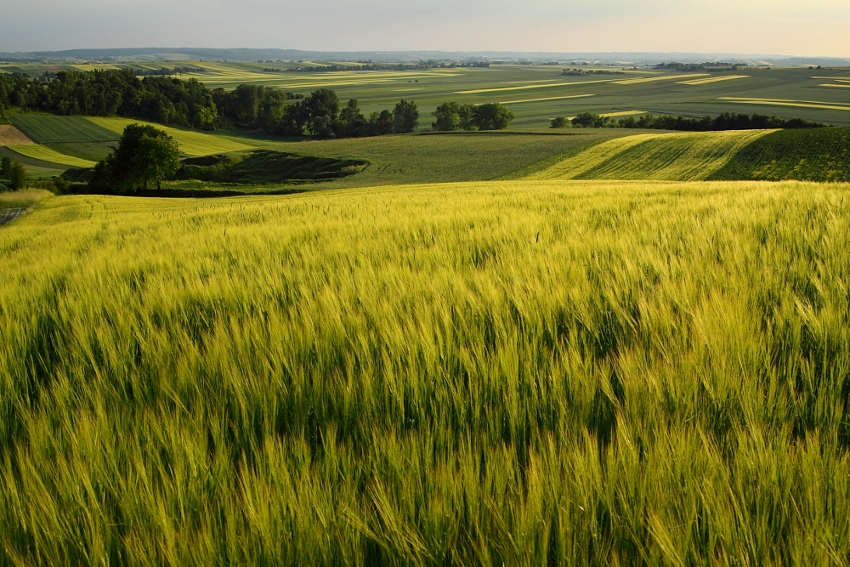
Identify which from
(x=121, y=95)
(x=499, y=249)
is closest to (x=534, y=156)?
(x=499, y=249)

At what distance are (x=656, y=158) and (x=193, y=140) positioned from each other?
7291 centimetres

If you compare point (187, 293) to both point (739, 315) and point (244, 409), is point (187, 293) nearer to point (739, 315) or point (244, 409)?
point (244, 409)

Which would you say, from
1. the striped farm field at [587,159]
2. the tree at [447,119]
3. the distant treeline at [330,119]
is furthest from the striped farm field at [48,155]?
the striped farm field at [587,159]

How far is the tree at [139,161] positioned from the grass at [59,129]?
4005cm

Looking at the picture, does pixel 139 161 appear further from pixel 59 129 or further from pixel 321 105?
pixel 321 105

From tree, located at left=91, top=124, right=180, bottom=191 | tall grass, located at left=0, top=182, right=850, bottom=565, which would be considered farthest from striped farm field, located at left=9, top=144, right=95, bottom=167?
tall grass, located at left=0, top=182, right=850, bottom=565

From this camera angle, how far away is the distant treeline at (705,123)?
59784 millimetres

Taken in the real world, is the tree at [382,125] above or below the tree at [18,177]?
above

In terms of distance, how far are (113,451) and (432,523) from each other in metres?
0.73

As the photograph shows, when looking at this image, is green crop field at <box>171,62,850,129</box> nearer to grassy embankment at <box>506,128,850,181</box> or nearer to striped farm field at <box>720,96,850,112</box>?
striped farm field at <box>720,96,850,112</box>

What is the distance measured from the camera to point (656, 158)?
1668 inches

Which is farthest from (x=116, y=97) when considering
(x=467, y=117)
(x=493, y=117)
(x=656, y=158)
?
(x=656, y=158)

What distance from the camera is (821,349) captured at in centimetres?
155

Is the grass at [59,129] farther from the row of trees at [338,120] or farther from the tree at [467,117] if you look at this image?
the tree at [467,117]
